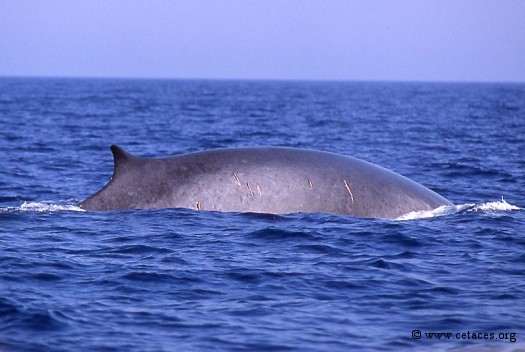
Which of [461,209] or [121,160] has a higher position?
[121,160]

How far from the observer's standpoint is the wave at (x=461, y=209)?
14188 millimetres

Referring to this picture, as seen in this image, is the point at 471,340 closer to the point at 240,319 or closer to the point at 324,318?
the point at 324,318

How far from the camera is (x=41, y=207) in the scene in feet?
53.3

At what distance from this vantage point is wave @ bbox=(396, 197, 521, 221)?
559 inches

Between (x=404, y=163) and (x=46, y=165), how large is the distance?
9.86m

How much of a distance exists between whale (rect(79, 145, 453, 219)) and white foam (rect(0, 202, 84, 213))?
6.54 ft

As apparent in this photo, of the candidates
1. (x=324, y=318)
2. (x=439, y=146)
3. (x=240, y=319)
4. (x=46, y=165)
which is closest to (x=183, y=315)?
(x=240, y=319)

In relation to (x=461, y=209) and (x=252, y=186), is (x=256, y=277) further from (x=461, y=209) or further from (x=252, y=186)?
(x=461, y=209)

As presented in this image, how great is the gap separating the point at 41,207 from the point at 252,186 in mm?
4657

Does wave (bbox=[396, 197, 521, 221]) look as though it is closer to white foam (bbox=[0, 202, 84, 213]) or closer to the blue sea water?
the blue sea water

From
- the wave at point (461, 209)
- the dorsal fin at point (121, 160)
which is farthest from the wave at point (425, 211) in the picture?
the dorsal fin at point (121, 160)

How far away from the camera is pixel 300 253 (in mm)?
12484

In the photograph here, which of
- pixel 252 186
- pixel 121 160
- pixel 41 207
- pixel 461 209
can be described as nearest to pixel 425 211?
pixel 461 209

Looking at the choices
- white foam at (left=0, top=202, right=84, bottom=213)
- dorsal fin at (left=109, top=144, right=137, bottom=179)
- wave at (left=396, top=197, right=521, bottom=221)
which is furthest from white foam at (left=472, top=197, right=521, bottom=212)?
white foam at (left=0, top=202, right=84, bottom=213)
